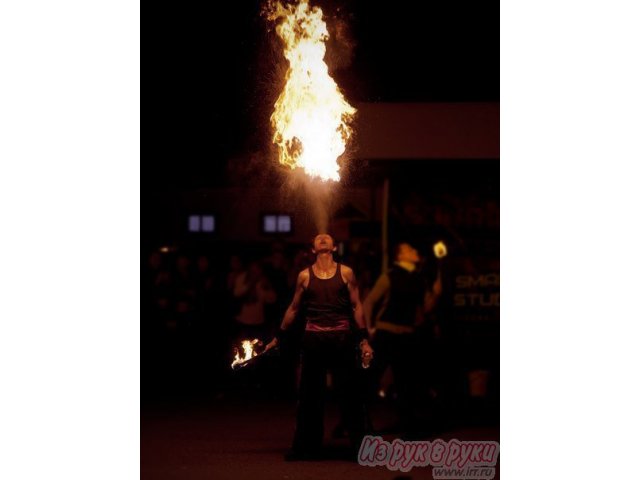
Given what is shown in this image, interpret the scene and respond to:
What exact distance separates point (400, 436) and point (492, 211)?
5518mm

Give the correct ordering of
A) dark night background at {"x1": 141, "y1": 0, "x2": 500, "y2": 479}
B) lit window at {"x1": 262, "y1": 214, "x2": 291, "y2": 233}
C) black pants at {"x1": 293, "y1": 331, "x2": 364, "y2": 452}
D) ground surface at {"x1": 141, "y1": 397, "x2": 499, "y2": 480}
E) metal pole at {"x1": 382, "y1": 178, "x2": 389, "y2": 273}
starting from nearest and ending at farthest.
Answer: ground surface at {"x1": 141, "y1": 397, "x2": 499, "y2": 480}
black pants at {"x1": 293, "y1": 331, "x2": 364, "y2": 452}
dark night background at {"x1": 141, "y1": 0, "x2": 500, "y2": 479}
metal pole at {"x1": 382, "y1": 178, "x2": 389, "y2": 273}
lit window at {"x1": 262, "y1": 214, "x2": 291, "y2": 233}

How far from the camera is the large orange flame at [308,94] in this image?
10.1m

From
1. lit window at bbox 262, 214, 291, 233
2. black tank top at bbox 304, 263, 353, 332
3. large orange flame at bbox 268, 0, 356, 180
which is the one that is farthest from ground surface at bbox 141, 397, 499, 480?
lit window at bbox 262, 214, 291, 233

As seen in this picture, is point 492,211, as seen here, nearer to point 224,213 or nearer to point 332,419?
point 332,419

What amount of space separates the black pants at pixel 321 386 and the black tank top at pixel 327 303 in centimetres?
7

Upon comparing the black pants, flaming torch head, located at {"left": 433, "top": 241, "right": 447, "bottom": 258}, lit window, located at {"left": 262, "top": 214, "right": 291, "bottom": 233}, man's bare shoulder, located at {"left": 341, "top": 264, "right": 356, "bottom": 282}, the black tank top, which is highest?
lit window, located at {"left": 262, "top": 214, "right": 291, "bottom": 233}

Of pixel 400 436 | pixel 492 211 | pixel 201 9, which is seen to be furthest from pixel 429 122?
pixel 400 436

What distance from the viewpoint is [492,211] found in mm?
14930

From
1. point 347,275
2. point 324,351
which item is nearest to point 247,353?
point 324,351

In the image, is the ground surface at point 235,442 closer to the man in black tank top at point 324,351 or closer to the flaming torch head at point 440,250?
the man in black tank top at point 324,351

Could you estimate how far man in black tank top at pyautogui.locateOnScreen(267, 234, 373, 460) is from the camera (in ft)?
29.3

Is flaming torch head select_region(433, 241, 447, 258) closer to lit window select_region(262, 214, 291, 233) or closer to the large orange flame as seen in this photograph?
the large orange flame
